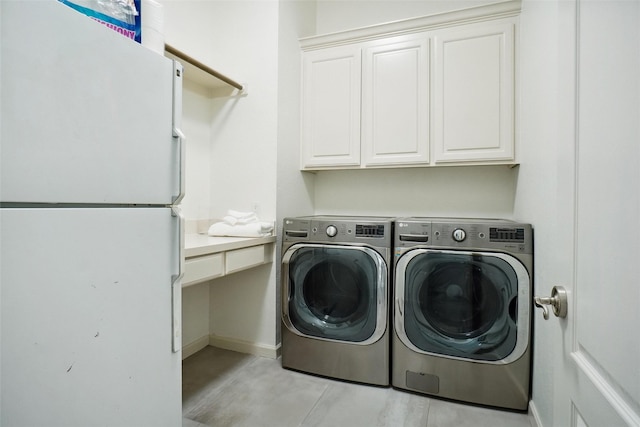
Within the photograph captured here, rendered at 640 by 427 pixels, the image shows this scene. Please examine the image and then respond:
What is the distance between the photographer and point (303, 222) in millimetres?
1998

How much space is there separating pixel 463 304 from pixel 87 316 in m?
1.67

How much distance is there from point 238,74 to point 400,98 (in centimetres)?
120

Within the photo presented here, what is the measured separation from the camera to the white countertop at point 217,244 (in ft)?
4.97

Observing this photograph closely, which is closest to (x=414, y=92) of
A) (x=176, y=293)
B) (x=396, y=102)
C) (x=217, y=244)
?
(x=396, y=102)

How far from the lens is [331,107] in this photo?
7.70ft

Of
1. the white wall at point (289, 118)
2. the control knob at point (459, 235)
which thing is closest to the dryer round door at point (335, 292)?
the white wall at point (289, 118)

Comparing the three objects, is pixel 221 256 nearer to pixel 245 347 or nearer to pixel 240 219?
pixel 240 219

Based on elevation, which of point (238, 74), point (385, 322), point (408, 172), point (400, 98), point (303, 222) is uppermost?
point (238, 74)

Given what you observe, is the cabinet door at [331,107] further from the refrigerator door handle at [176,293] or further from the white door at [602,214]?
the white door at [602,214]

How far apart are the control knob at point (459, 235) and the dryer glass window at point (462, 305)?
0.29 ft

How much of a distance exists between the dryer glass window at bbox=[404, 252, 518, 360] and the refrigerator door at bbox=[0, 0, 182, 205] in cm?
141

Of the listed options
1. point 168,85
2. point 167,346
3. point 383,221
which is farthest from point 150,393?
point 383,221

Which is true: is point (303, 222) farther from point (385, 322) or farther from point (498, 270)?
point (498, 270)

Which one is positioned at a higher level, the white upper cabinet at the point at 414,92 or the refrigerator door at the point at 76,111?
the white upper cabinet at the point at 414,92
